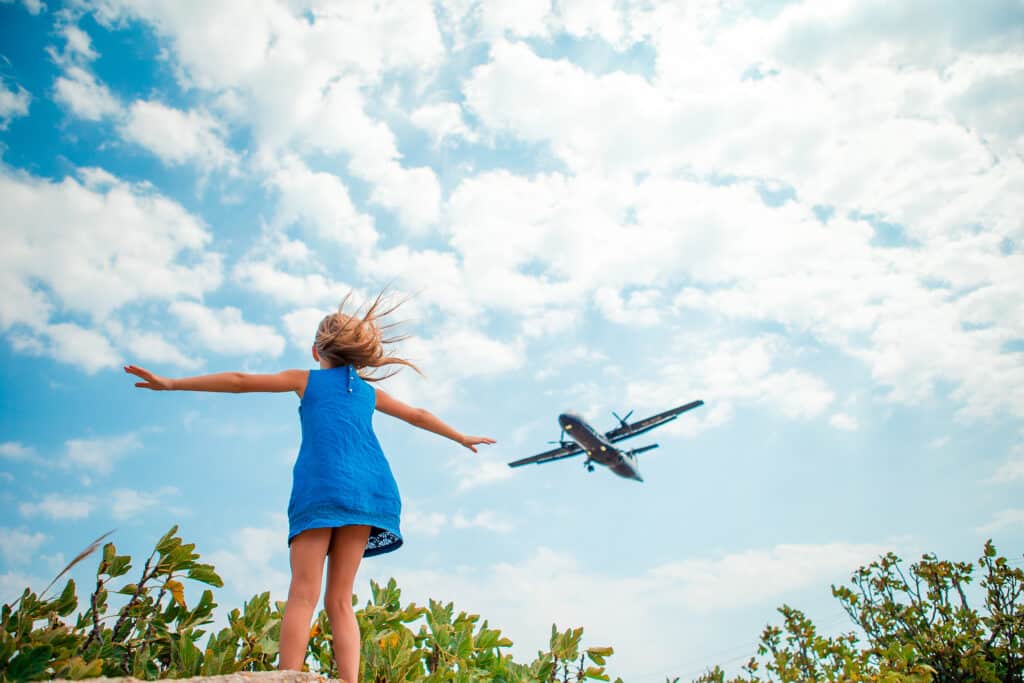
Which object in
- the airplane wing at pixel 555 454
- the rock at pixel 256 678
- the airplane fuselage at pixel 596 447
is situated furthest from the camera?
the airplane wing at pixel 555 454

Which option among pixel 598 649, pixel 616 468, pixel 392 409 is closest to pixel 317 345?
pixel 392 409

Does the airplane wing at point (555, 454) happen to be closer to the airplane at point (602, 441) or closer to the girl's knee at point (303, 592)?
the airplane at point (602, 441)

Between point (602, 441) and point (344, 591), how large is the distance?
28232 millimetres

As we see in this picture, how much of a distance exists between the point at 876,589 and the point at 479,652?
423 inches

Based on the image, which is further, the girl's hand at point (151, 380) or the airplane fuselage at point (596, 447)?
the airplane fuselage at point (596, 447)

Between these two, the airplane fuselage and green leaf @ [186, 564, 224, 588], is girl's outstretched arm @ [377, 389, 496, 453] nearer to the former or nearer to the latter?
green leaf @ [186, 564, 224, 588]

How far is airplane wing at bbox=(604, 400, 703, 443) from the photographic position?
30562 millimetres

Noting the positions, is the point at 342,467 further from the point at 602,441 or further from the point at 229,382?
the point at 602,441

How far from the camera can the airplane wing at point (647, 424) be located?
100ft

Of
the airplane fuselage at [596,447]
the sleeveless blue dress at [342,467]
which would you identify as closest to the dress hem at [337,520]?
the sleeveless blue dress at [342,467]

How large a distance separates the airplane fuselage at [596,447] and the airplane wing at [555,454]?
650 millimetres

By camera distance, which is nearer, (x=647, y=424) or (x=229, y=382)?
(x=229, y=382)

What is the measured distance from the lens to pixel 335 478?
278 cm

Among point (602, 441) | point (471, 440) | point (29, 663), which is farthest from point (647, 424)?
point (29, 663)
